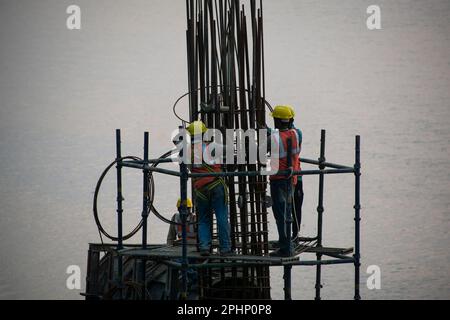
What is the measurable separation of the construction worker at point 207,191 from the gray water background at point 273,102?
13619 mm

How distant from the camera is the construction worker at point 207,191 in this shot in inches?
587

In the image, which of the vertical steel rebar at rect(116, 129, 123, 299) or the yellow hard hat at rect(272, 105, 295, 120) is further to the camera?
the vertical steel rebar at rect(116, 129, 123, 299)

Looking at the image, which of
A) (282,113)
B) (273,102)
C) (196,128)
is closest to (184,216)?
(196,128)

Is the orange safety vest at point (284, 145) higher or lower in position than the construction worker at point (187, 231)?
higher

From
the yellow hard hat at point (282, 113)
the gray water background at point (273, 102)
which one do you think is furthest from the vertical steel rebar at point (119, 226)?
the gray water background at point (273, 102)

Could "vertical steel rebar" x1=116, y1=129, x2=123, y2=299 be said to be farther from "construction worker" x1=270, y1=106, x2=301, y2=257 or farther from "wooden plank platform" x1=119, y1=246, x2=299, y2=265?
"construction worker" x1=270, y1=106, x2=301, y2=257

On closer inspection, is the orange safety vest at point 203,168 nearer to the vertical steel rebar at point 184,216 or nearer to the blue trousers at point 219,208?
the blue trousers at point 219,208

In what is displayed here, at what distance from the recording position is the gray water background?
108ft

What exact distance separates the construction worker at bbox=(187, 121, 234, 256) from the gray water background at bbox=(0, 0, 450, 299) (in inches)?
536

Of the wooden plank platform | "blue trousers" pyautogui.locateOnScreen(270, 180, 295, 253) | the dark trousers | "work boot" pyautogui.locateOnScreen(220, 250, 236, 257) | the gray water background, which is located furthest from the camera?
the gray water background

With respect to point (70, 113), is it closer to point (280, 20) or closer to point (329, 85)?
point (329, 85)

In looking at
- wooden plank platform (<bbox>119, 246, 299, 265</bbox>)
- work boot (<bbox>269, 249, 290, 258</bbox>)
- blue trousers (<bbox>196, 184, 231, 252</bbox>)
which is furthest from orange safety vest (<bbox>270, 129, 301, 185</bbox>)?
wooden plank platform (<bbox>119, 246, 299, 265</bbox>)

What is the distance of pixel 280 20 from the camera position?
7188cm
